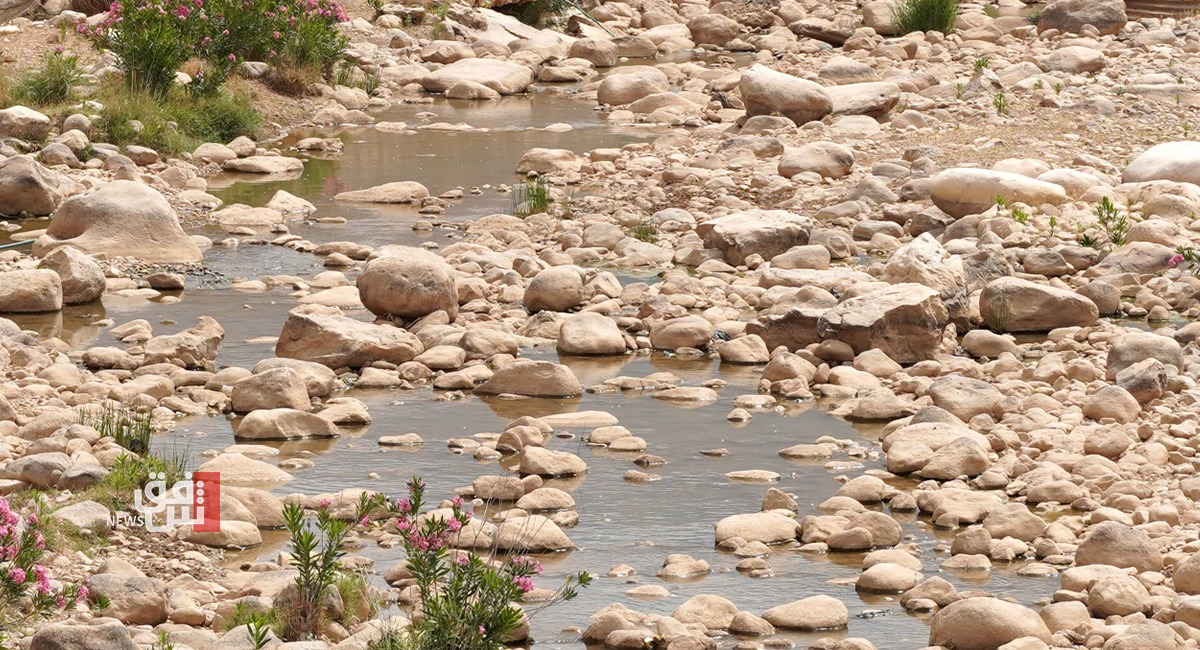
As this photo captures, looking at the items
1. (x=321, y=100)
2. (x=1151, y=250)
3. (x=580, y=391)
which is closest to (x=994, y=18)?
(x=321, y=100)

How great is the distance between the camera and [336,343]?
836 centimetres

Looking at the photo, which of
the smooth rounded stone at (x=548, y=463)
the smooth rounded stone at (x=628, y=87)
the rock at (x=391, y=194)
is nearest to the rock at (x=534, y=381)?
the smooth rounded stone at (x=548, y=463)

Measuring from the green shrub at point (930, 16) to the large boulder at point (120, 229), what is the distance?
11.6 metres

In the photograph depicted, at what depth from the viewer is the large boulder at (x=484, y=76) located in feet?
57.4

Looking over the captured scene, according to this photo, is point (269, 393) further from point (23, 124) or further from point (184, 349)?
point (23, 124)

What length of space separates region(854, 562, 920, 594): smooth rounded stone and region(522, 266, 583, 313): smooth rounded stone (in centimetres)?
391

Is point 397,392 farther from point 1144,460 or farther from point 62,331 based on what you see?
point 1144,460

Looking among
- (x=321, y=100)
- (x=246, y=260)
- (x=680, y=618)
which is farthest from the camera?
(x=321, y=100)

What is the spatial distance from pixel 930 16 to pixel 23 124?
10905 mm

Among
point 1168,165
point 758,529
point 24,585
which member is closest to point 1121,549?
point 758,529

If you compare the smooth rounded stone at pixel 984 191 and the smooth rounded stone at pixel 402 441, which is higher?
the smooth rounded stone at pixel 984 191

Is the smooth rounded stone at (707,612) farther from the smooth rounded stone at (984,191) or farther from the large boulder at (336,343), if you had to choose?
the smooth rounded stone at (984,191)

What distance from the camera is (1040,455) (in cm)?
693

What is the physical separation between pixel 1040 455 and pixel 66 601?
3.88 metres
